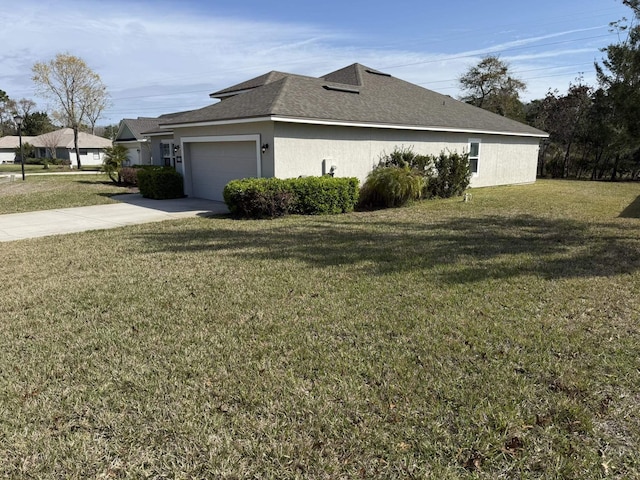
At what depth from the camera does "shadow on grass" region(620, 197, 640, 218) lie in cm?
1235

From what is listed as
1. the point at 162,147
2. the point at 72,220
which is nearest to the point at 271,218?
the point at 72,220

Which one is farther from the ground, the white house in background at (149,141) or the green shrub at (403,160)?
the white house in background at (149,141)

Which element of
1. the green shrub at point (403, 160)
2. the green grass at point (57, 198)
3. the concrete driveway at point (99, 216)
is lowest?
the concrete driveway at point (99, 216)

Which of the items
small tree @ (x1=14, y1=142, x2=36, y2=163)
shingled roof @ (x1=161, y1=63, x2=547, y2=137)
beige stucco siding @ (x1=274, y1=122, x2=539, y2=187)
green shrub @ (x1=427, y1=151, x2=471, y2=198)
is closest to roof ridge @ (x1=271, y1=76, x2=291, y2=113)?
shingled roof @ (x1=161, y1=63, x2=547, y2=137)

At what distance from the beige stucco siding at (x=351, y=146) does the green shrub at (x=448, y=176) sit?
1086 mm

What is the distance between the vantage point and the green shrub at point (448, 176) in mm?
16359

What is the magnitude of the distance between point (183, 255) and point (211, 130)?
8203 mm

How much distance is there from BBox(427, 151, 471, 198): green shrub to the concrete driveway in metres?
7.93

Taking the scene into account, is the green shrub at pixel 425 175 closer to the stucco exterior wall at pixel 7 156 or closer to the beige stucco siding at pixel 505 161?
the beige stucco siding at pixel 505 161

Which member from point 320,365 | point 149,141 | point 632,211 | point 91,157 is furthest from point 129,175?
point 91,157

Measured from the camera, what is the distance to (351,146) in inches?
565

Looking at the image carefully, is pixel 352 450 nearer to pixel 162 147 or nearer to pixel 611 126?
pixel 611 126

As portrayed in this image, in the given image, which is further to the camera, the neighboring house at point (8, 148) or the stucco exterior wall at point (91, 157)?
the neighboring house at point (8, 148)

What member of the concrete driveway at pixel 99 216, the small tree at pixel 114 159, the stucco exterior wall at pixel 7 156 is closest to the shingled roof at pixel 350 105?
the concrete driveway at pixel 99 216
